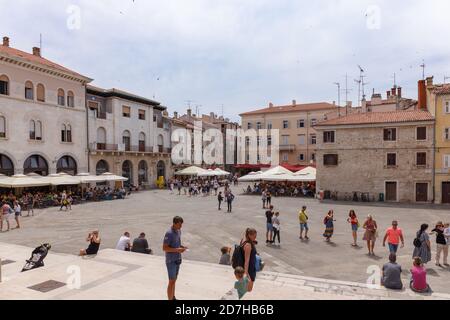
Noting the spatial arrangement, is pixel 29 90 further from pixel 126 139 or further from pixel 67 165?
pixel 126 139

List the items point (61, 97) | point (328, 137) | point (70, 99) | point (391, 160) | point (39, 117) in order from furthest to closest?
1. point (70, 99)
2. point (61, 97)
3. point (328, 137)
4. point (39, 117)
5. point (391, 160)

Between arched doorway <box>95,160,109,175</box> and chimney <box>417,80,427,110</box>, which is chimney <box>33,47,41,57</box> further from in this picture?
chimney <box>417,80,427,110</box>

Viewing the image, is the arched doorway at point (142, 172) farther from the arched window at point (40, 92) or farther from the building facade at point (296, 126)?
the building facade at point (296, 126)

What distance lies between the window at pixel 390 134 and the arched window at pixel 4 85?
34.4 meters

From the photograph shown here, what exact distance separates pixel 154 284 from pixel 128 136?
1455 inches

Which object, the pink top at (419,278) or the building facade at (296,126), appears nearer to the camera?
the pink top at (419,278)

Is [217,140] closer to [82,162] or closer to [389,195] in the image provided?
[82,162]

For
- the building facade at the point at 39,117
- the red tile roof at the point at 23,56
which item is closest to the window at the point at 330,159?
the building facade at the point at 39,117

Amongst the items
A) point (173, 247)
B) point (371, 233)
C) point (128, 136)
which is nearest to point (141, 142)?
point (128, 136)

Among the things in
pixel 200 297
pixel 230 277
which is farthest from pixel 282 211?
pixel 200 297

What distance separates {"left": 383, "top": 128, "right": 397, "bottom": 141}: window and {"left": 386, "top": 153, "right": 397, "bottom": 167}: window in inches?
59.3

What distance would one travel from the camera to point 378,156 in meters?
30.1

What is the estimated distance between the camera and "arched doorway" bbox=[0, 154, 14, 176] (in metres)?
27.0

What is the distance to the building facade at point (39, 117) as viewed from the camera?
1078 inches
